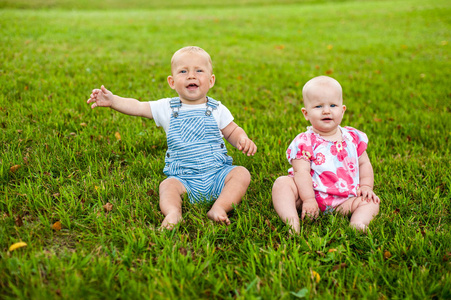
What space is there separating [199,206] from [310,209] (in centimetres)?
84

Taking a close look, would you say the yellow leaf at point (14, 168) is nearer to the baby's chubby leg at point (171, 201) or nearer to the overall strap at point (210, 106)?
the baby's chubby leg at point (171, 201)

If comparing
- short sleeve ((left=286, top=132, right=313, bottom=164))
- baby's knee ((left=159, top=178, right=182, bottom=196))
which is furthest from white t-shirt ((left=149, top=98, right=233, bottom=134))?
short sleeve ((left=286, top=132, right=313, bottom=164))

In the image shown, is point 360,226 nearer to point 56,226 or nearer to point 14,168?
point 56,226

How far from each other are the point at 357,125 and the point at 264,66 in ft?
11.0

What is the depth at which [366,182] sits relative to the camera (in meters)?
2.85

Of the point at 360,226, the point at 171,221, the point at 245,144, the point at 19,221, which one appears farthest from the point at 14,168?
the point at 360,226

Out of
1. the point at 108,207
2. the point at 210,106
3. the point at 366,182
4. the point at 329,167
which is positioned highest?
the point at 210,106

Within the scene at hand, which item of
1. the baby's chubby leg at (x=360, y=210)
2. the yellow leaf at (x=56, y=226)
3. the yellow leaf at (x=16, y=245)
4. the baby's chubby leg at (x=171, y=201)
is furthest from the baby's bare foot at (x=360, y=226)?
the yellow leaf at (x=16, y=245)

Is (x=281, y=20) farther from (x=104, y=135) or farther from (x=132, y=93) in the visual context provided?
(x=104, y=135)

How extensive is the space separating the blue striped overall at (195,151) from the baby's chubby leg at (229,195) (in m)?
0.11

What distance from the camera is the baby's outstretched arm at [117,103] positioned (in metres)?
2.85

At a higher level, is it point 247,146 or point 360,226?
point 247,146

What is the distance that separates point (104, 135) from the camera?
12.7ft

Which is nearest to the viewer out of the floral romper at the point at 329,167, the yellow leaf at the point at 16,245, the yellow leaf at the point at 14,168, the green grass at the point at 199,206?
the green grass at the point at 199,206
